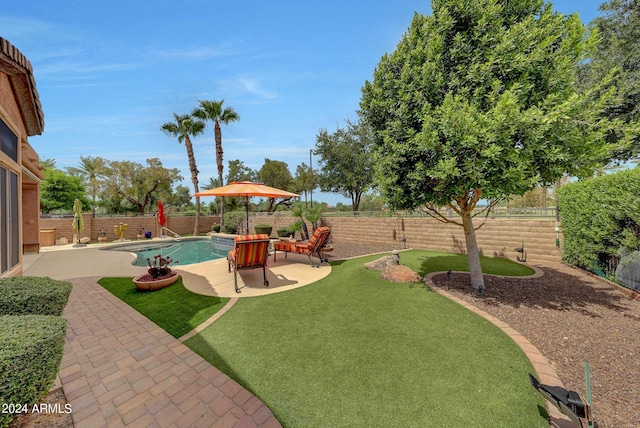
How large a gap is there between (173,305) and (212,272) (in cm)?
279

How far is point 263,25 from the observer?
8.63 meters

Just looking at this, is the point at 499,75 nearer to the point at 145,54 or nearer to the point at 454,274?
the point at 454,274

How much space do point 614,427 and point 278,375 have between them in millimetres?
3268

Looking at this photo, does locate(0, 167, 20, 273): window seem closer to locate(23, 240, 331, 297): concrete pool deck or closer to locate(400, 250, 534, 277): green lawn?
locate(23, 240, 331, 297): concrete pool deck

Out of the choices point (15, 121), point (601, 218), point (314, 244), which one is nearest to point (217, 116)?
point (15, 121)

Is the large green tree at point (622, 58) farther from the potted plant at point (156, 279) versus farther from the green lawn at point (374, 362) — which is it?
the potted plant at point (156, 279)

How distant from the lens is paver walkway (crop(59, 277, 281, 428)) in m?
2.38

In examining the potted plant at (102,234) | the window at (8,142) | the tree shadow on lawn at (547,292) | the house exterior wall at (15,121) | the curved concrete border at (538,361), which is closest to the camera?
the curved concrete border at (538,361)

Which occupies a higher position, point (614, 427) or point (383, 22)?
point (383, 22)

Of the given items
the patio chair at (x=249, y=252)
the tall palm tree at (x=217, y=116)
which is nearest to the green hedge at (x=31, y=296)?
the patio chair at (x=249, y=252)

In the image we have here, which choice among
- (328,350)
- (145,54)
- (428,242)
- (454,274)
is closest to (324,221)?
(428,242)

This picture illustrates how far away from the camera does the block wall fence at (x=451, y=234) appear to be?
8656 mm

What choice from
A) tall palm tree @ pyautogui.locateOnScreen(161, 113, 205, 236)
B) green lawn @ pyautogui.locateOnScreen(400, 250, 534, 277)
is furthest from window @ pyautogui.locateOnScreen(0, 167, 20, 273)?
tall palm tree @ pyautogui.locateOnScreen(161, 113, 205, 236)

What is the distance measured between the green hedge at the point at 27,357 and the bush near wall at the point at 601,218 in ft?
31.5
